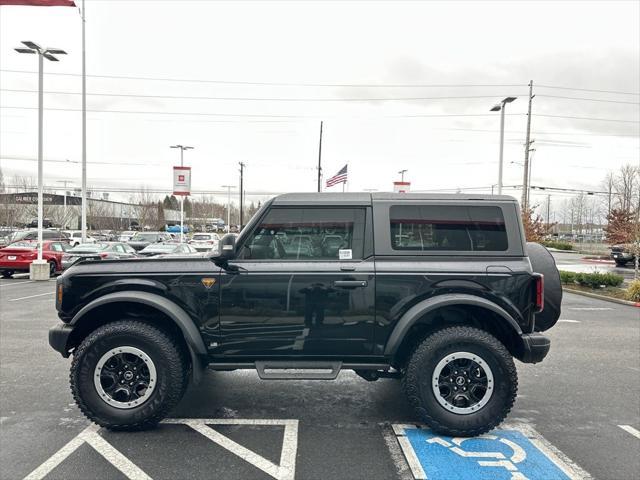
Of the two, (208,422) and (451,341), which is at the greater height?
(451,341)

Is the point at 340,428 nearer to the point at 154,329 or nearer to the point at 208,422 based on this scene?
the point at 208,422

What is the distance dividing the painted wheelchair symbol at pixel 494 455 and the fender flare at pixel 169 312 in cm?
210

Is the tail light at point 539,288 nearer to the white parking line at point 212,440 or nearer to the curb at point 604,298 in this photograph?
the white parking line at point 212,440

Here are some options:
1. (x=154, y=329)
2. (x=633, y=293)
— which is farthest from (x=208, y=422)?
(x=633, y=293)

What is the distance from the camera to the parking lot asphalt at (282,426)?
10.9 feet

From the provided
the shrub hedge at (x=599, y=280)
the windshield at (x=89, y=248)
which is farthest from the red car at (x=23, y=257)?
the shrub hedge at (x=599, y=280)

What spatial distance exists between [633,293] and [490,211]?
11.4 metres

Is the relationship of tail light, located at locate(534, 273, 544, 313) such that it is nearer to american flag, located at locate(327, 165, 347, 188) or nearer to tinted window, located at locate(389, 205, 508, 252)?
tinted window, located at locate(389, 205, 508, 252)

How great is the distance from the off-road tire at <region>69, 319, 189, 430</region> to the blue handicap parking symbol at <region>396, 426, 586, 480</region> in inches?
80.1

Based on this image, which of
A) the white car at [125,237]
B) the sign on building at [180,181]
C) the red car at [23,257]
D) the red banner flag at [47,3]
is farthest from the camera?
the white car at [125,237]

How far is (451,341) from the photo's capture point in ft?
12.7

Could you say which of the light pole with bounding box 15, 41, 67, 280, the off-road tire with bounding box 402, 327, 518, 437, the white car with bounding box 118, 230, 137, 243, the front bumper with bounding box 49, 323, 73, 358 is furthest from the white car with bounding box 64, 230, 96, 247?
the off-road tire with bounding box 402, 327, 518, 437

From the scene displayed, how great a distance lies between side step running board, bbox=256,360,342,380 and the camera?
384 centimetres

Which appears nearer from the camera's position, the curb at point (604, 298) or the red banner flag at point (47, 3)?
the red banner flag at point (47, 3)
